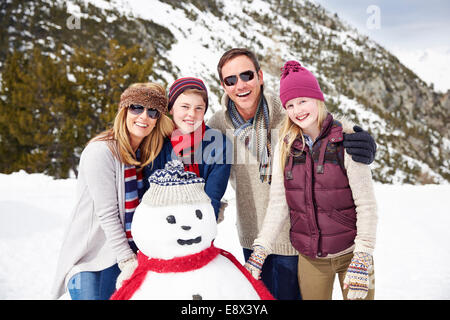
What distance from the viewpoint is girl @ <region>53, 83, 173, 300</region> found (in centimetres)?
178

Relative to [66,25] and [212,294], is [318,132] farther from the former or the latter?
[66,25]

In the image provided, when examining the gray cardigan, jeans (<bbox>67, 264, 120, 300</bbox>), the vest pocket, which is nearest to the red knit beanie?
the vest pocket

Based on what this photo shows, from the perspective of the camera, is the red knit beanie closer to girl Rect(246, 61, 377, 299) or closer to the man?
girl Rect(246, 61, 377, 299)

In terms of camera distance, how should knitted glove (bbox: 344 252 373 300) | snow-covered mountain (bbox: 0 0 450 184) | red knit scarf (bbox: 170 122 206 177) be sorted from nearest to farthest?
1. knitted glove (bbox: 344 252 373 300)
2. red knit scarf (bbox: 170 122 206 177)
3. snow-covered mountain (bbox: 0 0 450 184)

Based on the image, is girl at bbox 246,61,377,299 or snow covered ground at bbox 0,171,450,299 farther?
snow covered ground at bbox 0,171,450,299

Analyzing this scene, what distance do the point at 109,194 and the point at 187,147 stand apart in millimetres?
524

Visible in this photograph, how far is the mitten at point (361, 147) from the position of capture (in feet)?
5.46

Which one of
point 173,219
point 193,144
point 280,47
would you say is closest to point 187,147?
point 193,144

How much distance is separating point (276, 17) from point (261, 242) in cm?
4833

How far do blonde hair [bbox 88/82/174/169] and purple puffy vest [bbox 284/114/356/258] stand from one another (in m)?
0.81

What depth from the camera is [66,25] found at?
21.1 metres

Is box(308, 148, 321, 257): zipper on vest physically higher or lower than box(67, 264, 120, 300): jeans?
higher
